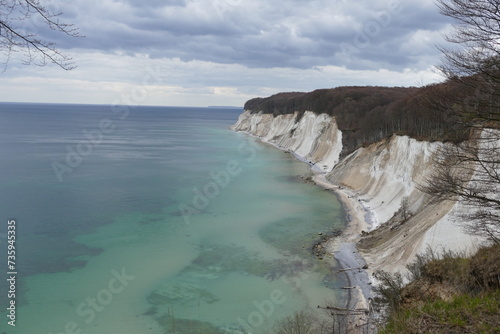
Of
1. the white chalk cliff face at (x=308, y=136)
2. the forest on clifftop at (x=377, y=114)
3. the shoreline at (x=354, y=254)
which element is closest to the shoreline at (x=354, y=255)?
the shoreline at (x=354, y=254)

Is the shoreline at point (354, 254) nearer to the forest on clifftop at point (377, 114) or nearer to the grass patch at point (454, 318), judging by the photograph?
the grass patch at point (454, 318)

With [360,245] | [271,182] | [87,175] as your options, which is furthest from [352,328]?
[87,175]

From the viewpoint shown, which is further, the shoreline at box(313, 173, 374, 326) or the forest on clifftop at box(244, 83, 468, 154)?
the forest on clifftop at box(244, 83, 468, 154)

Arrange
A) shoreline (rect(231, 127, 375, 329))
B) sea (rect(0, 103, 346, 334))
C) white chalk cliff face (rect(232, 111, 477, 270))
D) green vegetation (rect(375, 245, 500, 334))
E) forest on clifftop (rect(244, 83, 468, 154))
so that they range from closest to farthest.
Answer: green vegetation (rect(375, 245, 500, 334)) → sea (rect(0, 103, 346, 334)) → shoreline (rect(231, 127, 375, 329)) → white chalk cliff face (rect(232, 111, 477, 270)) → forest on clifftop (rect(244, 83, 468, 154))

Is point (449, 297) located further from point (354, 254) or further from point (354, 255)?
point (354, 254)

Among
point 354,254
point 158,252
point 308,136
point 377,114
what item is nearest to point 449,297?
point 354,254

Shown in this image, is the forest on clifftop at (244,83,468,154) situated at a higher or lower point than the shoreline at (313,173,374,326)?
higher

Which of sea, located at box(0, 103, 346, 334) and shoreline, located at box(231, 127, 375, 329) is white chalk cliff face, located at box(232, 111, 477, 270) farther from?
sea, located at box(0, 103, 346, 334)

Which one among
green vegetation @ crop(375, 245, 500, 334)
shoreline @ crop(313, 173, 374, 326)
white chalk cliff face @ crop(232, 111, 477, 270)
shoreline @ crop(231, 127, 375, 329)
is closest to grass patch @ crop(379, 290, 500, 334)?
green vegetation @ crop(375, 245, 500, 334)
